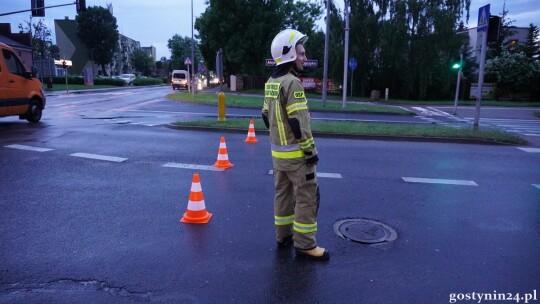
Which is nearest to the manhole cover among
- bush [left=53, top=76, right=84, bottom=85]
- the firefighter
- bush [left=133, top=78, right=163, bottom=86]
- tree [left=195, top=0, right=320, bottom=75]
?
the firefighter

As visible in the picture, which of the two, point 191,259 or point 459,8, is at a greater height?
point 459,8

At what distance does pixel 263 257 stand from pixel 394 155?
6.03 m

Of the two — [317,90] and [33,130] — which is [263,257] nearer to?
[33,130]

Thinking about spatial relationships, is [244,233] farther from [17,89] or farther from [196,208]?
[17,89]

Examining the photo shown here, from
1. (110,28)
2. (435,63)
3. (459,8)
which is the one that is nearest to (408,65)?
(435,63)

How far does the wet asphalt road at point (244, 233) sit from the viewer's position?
319 cm

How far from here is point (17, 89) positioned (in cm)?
1227

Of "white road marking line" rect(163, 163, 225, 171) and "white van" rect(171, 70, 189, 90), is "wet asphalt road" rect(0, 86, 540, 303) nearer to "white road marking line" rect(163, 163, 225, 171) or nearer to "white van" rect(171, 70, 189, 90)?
"white road marking line" rect(163, 163, 225, 171)

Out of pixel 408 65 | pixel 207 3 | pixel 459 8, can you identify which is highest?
pixel 207 3

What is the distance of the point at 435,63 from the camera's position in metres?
31.6

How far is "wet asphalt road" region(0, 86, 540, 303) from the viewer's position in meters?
3.19

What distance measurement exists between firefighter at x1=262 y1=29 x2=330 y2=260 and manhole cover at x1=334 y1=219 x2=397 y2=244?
2.08 ft

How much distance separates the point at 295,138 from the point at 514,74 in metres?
35.7

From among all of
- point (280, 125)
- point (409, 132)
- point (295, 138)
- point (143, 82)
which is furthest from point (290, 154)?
point (143, 82)
